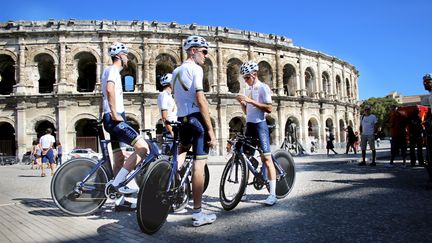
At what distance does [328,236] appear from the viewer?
115 inches

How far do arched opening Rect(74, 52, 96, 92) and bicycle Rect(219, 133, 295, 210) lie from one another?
21.8m

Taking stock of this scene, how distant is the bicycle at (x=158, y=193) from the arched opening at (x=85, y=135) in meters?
19.8

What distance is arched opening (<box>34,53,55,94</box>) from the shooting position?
927 inches

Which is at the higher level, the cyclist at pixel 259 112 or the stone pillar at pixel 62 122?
the stone pillar at pixel 62 122

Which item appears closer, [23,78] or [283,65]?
[23,78]

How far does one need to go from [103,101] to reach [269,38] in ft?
84.8

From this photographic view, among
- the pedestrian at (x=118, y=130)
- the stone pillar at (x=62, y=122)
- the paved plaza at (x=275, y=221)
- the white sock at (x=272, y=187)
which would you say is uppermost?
the stone pillar at (x=62, y=122)

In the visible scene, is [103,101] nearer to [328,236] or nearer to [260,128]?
[260,128]

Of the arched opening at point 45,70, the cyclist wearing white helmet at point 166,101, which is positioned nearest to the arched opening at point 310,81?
the arched opening at point 45,70

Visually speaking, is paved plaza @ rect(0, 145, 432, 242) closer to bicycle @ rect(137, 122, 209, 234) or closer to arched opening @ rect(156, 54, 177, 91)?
bicycle @ rect(137, 122, 209, 234)

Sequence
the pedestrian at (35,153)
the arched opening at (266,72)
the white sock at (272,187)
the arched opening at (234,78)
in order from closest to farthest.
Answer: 1. the white sock at (272,187)
2. the pedestrian at (35,153)
3. the arched opening at (266,72)
4. the arched opening at (234,78)

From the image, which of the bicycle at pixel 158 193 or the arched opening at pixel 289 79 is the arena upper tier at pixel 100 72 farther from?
the bicycle at pixel 158 193

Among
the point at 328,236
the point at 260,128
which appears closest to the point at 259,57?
the point at 260,128

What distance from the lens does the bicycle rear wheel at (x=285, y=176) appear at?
199 inches
